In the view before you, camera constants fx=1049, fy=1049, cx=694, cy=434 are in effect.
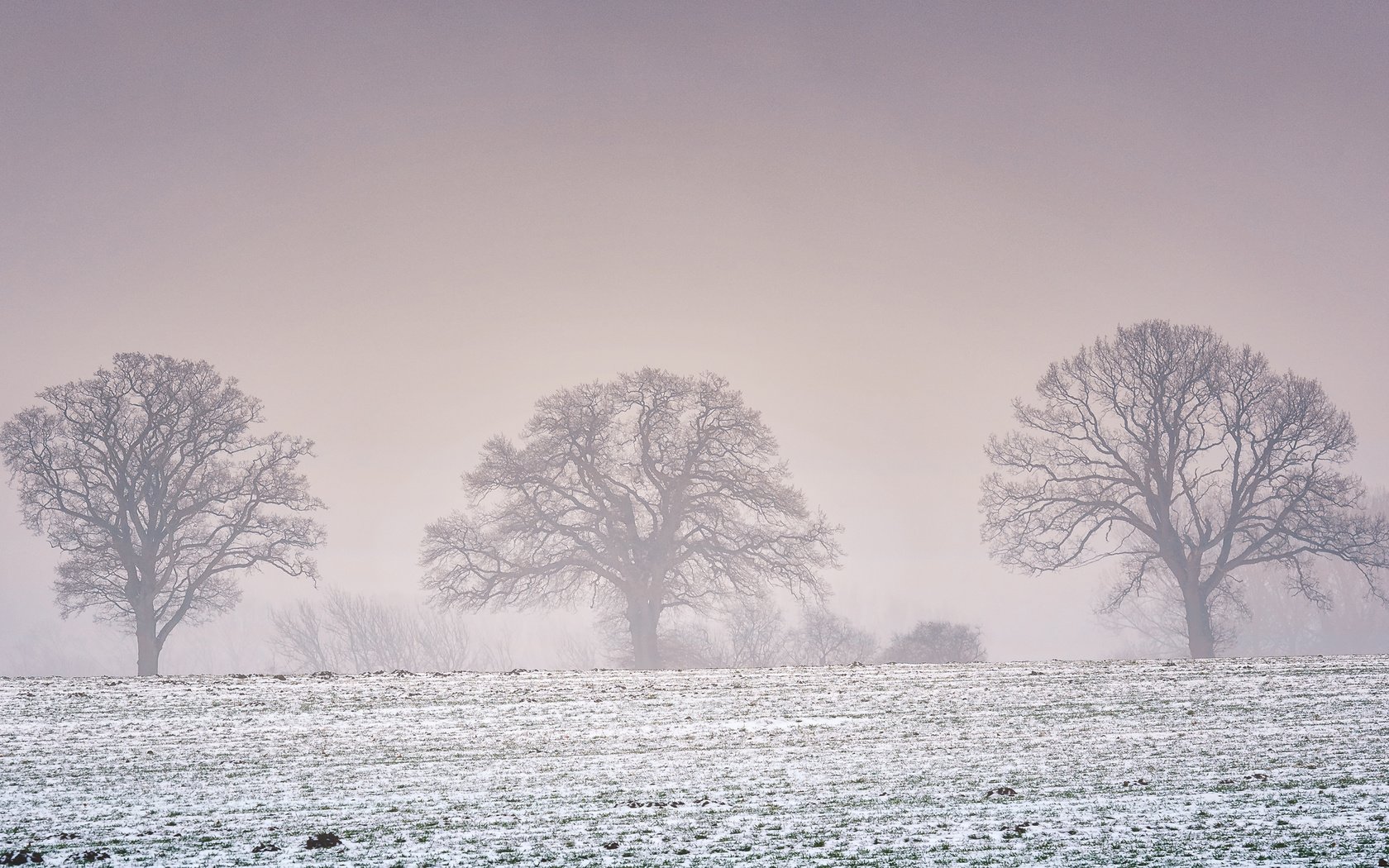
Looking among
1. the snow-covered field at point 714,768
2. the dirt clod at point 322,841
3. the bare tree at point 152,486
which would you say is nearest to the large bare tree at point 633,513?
the bare tree at point 152,486

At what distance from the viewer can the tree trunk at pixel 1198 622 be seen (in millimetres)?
38781

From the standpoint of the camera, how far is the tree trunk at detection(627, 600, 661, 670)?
4272 centimetres

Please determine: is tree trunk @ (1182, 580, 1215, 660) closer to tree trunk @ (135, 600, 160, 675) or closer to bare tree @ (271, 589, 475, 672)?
tree trunk @ (135, 600, 160, 675)

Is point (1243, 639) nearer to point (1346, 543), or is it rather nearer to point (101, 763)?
point (1346, 543)

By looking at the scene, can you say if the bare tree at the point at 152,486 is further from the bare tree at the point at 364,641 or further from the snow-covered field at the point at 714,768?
the bare tree at the point at 364,641

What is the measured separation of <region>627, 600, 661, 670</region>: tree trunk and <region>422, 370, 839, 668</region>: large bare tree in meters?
0.05

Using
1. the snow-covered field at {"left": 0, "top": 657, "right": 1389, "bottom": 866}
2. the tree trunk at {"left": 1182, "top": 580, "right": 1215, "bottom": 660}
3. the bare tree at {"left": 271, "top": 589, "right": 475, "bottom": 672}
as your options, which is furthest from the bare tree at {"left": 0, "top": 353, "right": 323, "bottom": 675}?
the bare tree at {"left": 271, "top": 589, "right": 475, "bottom": 672}

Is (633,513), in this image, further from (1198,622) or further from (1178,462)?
(1198,622)

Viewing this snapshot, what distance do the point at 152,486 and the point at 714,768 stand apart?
31149 millimetres

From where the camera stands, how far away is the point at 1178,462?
40094 mm

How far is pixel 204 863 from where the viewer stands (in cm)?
1121

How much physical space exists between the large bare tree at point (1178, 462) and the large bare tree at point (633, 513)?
845cm

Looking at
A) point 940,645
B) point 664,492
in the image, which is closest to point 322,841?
point 664,492

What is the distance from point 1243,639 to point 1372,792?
74.4 metres
